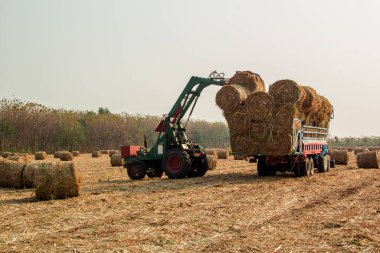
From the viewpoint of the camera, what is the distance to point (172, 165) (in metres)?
17.7

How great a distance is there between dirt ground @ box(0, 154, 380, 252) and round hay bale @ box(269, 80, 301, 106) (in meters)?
3.91

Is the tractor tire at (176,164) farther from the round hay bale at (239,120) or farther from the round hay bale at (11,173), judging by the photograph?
the round hay bale at (11,173)

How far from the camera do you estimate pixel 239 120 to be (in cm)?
1702

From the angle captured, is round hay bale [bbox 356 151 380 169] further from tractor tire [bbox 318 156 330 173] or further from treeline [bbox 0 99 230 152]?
treeline [bbox 0 99 230 152]

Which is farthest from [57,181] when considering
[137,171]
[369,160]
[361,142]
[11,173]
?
[361,142]

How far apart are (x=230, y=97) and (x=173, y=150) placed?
3.12 metres

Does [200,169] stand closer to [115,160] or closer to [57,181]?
[57,181]

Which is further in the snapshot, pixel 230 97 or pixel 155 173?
pixel 155 173

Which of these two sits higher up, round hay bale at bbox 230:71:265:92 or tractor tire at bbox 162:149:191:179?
round hay bale at bbox 230:71:265:92

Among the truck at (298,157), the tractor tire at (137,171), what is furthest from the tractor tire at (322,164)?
the tractor tire at (137,171)

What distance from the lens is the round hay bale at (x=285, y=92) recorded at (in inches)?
643

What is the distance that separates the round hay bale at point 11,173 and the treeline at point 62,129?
34778mm

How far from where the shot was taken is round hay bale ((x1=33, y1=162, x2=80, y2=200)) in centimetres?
1136

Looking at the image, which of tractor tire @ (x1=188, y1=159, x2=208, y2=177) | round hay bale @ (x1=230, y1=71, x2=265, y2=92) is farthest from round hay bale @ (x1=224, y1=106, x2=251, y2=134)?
tractor tire @ (x1=188, y1=159, x2=208, y2=177)
